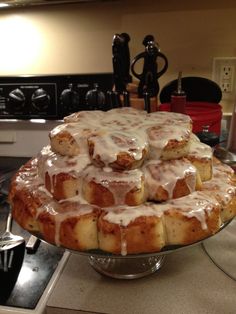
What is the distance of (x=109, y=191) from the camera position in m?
0.48

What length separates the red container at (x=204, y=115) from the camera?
0.81m

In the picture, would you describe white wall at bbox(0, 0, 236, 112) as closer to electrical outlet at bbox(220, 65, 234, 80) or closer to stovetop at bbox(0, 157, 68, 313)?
electrical outlet at bbox(220, 65, 234, 80)

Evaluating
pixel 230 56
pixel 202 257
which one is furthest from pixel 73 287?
pixel 230 56

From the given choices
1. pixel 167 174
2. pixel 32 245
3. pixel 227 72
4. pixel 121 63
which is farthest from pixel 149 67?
pixel 32 245

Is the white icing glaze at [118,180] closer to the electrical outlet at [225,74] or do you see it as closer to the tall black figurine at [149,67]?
the tall black figurine at [149,67]

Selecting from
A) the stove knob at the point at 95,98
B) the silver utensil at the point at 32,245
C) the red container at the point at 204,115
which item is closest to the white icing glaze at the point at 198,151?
the red container at the point at 204,115

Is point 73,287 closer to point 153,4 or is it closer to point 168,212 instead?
point 168,212

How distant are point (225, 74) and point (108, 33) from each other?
374 mm

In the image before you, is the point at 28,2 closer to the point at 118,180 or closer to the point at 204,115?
the point at 204,115

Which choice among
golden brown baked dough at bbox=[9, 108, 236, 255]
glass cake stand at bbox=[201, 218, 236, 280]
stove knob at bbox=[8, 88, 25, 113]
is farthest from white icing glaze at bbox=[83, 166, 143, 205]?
stove knob at bbox=[8, 88, 25, 113]

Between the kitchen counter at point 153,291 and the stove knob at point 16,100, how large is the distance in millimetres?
596

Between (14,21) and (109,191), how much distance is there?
79 cm

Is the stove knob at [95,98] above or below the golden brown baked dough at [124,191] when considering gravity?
above

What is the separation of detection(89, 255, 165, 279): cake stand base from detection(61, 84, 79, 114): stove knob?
0.53 m
